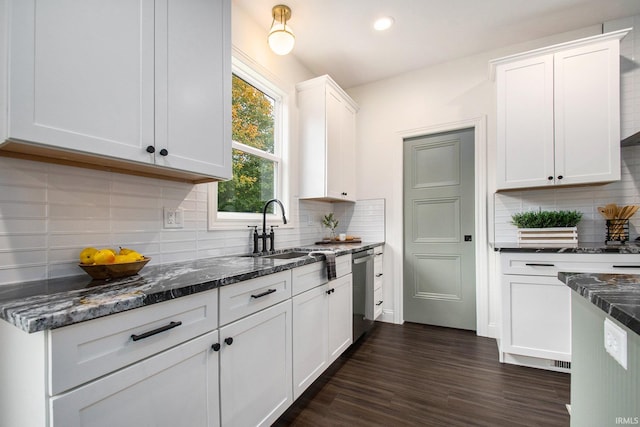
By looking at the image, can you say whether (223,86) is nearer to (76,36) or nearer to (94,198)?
(76,36)

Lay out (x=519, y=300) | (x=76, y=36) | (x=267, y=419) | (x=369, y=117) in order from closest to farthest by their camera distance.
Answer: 1. (x=76, y=36)
2. (x=267, y=419)
3. (x=519, y=300)
4. (x=369, y=117)

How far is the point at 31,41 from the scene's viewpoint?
0.96 meters

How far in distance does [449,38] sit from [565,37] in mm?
1053

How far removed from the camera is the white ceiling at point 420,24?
7.61 feet

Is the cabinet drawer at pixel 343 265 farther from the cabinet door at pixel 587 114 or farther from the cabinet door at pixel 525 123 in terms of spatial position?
the cabinet door at pixel 587 114

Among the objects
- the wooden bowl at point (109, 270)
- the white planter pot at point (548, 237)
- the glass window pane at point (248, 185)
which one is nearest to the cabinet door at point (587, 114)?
the white planter pot at point (548, 237)

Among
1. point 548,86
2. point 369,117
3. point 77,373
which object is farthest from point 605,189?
point 77,373

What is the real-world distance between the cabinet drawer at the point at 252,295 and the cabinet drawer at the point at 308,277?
67 millimetres

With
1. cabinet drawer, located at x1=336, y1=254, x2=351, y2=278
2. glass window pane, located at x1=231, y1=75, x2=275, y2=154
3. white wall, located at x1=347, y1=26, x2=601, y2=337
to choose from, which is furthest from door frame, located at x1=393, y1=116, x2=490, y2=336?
glass window pane, located at x1=231, y1=75, x2=275, y2=154

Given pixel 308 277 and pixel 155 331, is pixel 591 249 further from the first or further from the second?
pixel 155 331

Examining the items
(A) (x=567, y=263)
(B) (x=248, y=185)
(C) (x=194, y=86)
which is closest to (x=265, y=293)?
(C) (x=194, y=86)

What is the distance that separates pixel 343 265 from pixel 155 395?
1605mm

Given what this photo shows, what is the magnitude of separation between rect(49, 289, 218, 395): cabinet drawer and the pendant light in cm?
194

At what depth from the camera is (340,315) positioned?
2312 mm
